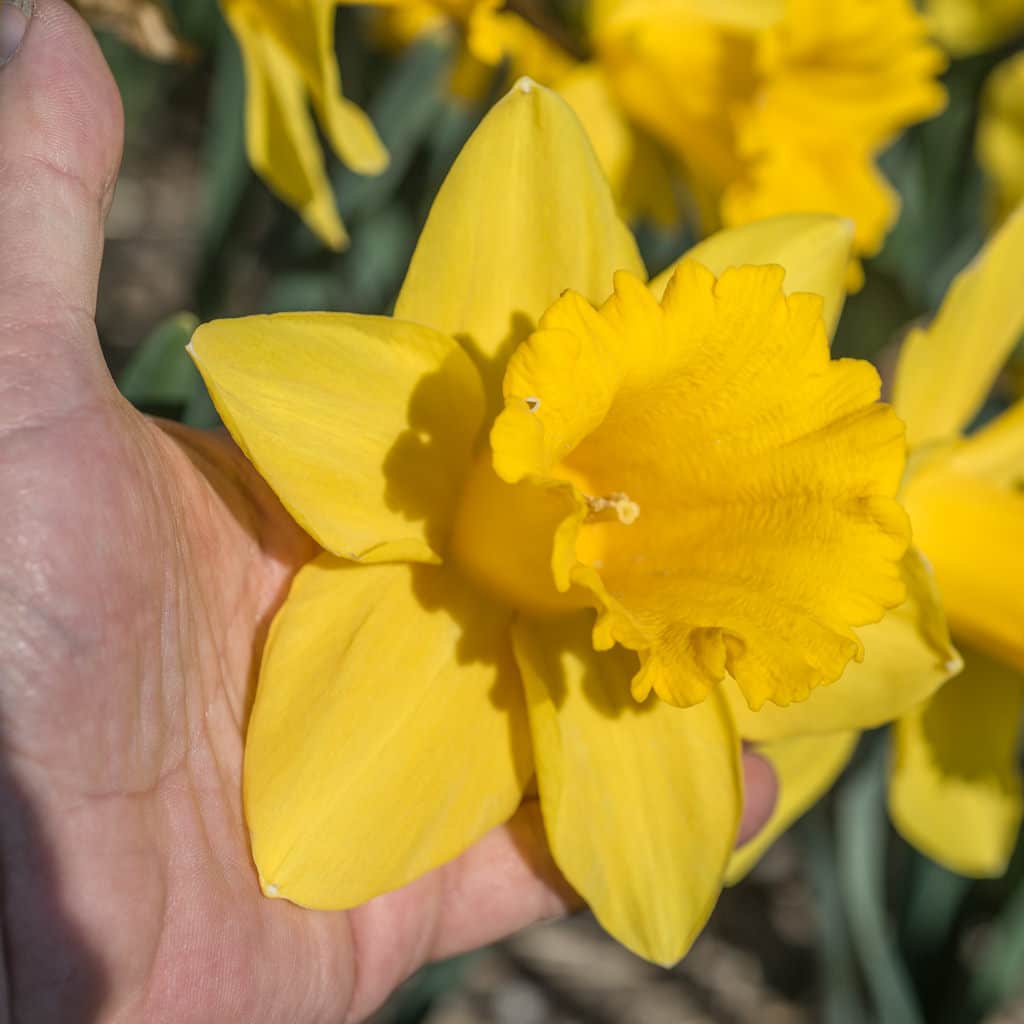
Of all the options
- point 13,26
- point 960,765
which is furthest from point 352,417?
point 960,765

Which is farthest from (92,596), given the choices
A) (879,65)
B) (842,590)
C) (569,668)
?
(879,65)

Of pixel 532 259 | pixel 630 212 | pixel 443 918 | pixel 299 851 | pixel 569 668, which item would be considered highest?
pixel 532 259

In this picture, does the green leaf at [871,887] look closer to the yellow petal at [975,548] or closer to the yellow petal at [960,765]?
the yellow petal at [960,765]

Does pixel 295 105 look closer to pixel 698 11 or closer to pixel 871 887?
pixel 698 11

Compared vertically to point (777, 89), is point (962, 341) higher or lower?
lower

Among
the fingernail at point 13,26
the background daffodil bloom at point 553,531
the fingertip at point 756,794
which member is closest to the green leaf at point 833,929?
the fingertip at point 756,794

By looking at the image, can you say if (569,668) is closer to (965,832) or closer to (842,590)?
(842,590)

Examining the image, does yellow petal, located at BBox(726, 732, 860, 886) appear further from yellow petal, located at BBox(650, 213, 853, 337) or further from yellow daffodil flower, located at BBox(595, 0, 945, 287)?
yellow daffodil flower, located at BBox(595, 0, 945, 287)
